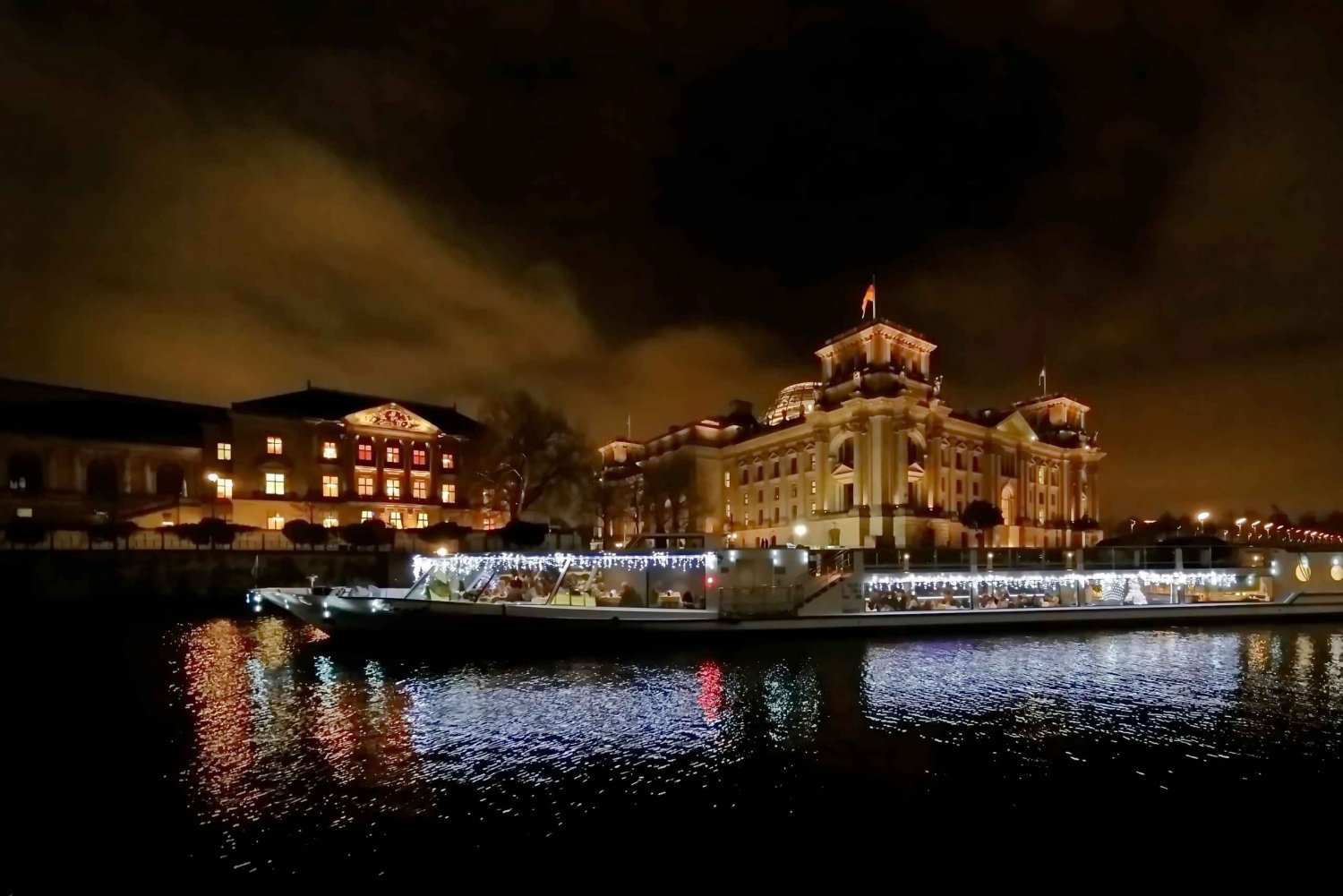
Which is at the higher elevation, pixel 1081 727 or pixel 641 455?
pixel 641 455

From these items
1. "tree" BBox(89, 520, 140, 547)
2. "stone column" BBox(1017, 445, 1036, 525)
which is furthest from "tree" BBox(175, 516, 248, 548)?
"stone column" BBox(1017, 445, 1036, 525)

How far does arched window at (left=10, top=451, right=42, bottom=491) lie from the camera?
2457 inches

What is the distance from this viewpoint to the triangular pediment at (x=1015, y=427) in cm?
9888

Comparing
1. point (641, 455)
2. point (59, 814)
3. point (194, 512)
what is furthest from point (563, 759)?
point (641, 455)

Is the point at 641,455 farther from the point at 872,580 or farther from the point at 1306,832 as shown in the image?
the point at 1306,832

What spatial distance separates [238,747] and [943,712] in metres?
18.8

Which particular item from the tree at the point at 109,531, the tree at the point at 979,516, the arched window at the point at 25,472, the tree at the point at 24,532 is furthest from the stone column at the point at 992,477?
the arched window at the point at 25,472

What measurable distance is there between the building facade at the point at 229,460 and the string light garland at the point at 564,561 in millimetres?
34899

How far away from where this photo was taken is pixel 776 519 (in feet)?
320

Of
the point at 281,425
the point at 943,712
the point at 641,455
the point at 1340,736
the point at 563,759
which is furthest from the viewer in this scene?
the point at 641,455

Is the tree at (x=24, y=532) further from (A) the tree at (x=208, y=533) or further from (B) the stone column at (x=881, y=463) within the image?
(B) the stone column at (x=881, y=463)

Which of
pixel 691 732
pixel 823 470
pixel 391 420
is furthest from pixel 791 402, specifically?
pixel 691 732

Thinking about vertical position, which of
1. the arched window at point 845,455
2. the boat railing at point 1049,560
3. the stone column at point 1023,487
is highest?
the arched window at point 845,455

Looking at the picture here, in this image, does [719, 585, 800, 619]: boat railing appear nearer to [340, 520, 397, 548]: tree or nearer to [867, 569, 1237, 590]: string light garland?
[867, 569, 1237, 590]: string light garland
